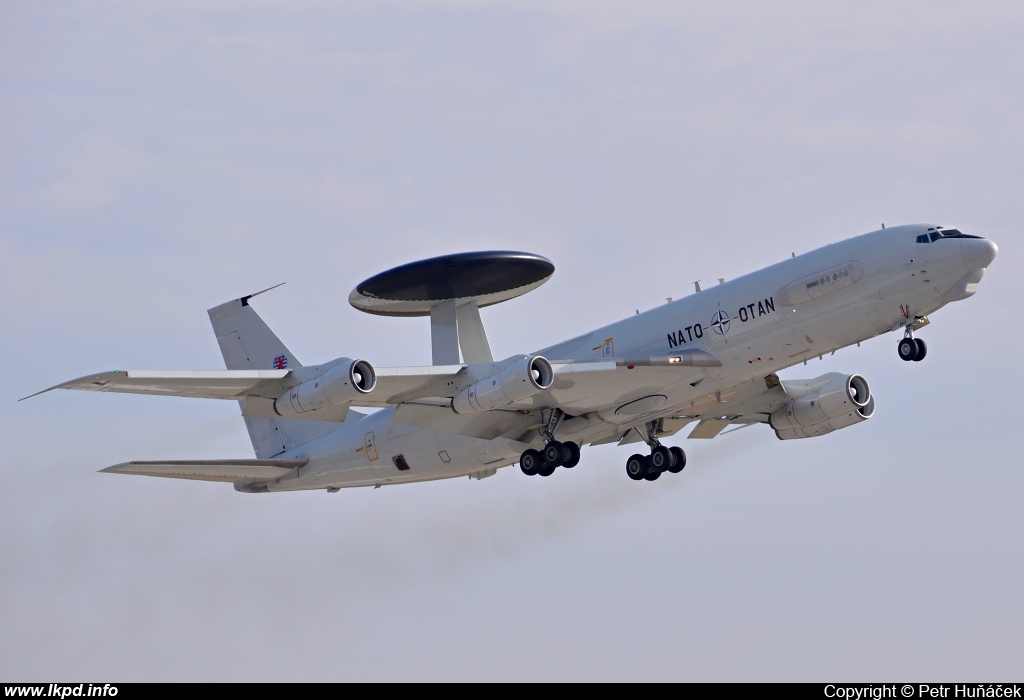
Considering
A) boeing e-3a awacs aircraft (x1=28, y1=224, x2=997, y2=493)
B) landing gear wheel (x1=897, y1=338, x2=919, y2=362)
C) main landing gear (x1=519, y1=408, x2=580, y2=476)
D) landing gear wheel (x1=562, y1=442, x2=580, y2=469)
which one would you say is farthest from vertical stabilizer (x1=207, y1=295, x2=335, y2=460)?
landing gear wheel (x1=897, y1=338, x2=919, y2=362)

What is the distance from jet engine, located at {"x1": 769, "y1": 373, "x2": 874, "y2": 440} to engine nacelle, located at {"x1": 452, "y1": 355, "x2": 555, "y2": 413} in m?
11.7

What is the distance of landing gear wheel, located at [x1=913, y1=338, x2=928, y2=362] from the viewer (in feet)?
126

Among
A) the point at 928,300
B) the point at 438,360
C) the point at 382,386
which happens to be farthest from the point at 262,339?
the point at 928,300

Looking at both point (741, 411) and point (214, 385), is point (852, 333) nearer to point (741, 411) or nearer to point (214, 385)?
point (741, 411)

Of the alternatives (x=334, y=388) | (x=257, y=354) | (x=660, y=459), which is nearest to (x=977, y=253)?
(x=660, y=459)

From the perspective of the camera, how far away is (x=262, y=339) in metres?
50.1

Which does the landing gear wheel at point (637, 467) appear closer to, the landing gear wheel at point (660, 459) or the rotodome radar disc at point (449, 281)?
the landing gear wheel at point (660, 459)

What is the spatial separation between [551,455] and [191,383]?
12.4 metres

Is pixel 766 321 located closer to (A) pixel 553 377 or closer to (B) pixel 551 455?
(A) pixel 553 377

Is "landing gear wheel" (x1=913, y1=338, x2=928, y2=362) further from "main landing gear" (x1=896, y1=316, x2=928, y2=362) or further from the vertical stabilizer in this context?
the vertical stabilizer

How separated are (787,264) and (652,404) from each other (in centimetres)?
612

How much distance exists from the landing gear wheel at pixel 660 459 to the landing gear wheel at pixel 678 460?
0.20m

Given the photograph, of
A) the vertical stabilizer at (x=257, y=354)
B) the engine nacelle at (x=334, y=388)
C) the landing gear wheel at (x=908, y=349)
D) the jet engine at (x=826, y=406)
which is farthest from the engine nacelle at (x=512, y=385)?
the jet engine at (x=826, y=406)

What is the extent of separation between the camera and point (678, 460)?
46.6m
